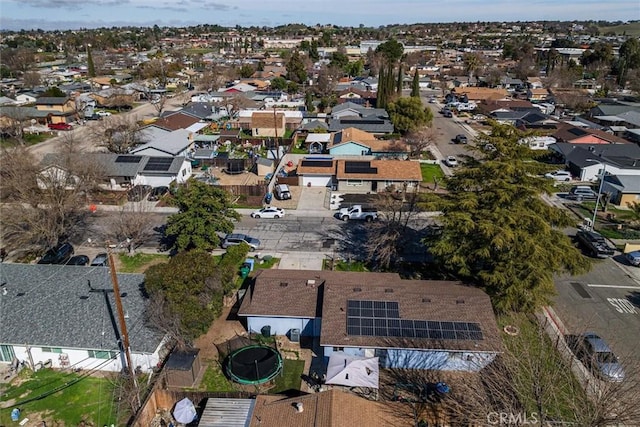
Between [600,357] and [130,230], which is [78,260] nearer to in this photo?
[130,230]

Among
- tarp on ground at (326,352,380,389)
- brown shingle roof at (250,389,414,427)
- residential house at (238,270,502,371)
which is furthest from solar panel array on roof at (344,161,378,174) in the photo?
brown shingle roof at (250,389,414,427)

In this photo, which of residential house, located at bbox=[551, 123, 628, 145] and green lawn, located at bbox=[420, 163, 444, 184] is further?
residential house, located at bbox=[551, 123, 628, 145]

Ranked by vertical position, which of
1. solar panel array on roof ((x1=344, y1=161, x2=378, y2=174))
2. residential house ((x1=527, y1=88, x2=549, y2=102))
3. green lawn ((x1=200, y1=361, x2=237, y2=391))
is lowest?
green lawn ((x1=200, y1=361, x2=237, y2=391))

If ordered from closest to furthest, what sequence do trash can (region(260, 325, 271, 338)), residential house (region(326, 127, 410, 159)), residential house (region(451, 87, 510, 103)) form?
trash can (region(260, 325, 271, 338))
residential house (region(326, 127, 410, 159))
residential house (region(451, 87, 510, 103))

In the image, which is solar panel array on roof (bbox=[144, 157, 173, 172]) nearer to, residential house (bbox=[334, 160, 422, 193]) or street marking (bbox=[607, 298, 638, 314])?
residential house (bbox=[334, 160, 422, 193])

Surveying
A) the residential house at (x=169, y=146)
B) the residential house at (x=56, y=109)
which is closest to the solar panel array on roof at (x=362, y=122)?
the residential house at (x=169, y=146)

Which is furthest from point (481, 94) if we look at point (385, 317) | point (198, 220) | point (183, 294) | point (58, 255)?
point (183, 294)

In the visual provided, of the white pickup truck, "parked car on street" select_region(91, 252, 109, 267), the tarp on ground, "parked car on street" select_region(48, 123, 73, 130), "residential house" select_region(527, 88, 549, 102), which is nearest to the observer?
the tarp on ground
